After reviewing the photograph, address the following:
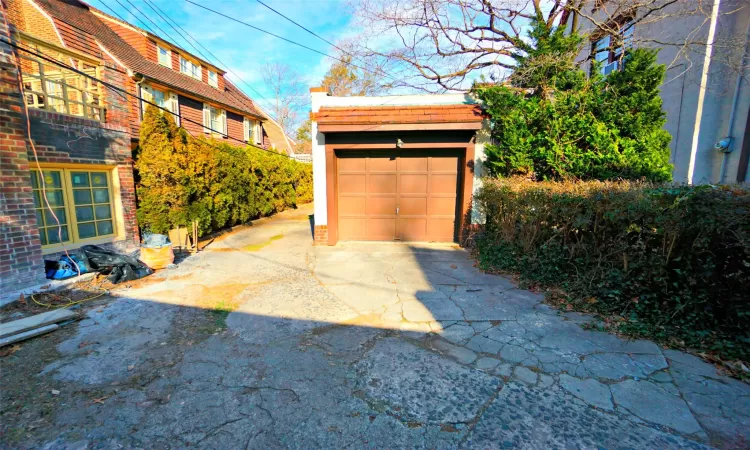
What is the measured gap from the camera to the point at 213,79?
16.5m

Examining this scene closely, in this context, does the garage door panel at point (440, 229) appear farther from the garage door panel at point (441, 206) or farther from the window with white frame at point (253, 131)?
the window with white frame at point (253, 131)

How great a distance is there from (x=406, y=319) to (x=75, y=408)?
315 centimetres

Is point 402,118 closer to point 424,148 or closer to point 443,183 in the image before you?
point 424,148

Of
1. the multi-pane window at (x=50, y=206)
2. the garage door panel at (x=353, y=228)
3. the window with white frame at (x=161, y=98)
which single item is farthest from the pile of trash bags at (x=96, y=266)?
the window with white frame at (x=161, y=98)

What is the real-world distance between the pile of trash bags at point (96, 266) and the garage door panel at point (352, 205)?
436cm

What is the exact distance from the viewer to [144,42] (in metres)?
12.7

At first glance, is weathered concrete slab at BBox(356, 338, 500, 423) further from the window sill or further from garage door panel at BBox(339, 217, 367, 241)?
the window sill

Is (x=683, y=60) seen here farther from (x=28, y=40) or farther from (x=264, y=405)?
(x=28, y=40)

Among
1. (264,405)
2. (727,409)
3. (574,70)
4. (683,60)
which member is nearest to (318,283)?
(264,405)

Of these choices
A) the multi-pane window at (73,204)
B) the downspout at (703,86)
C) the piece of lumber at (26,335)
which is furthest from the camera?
the downspout at (703,86)

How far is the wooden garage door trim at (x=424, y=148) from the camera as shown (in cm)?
757

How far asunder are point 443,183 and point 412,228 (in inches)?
54.3

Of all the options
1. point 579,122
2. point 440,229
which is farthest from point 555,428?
point 440,229

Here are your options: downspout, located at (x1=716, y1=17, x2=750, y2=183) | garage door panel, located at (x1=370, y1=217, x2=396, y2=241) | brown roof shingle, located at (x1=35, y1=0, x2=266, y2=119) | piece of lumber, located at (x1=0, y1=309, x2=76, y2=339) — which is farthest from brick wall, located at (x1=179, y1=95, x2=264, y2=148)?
downspout, located at (x1=716, y1=17, x2=750, y2=183)
